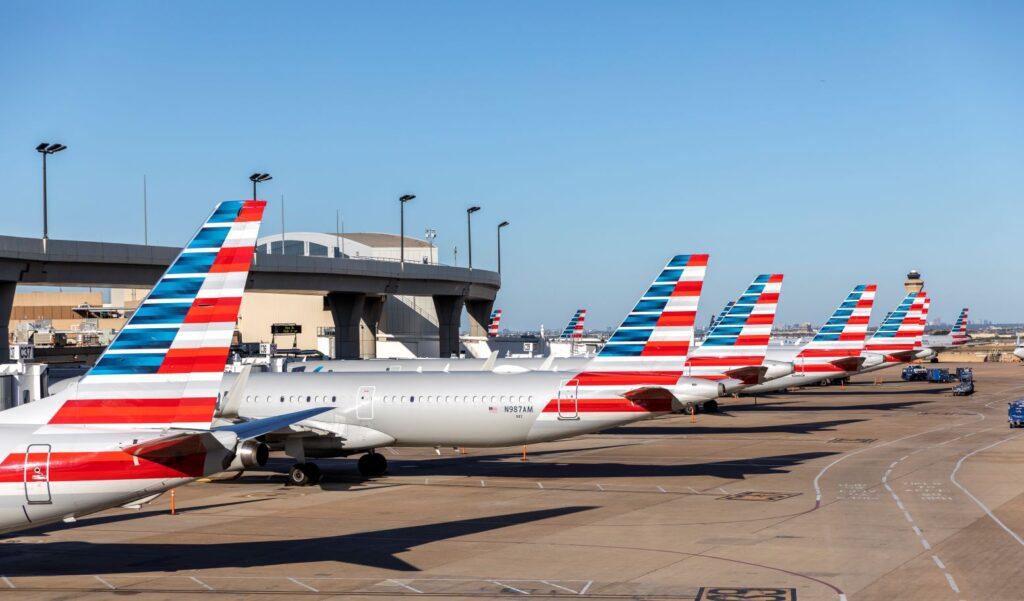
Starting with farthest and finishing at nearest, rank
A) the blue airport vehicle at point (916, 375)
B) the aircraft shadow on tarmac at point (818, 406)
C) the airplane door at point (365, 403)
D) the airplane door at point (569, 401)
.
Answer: the blue airport vehicle at point (916, 375) → the aircraft shadow on tarmac at point (818, 406) → the airplane door at point (365, 403) → the airplane door at point (569, 401)

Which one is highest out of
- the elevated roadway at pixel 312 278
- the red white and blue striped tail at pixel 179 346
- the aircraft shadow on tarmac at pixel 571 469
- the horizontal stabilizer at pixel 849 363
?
the elevated roadway at pixel 312 278

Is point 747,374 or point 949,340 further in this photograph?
point 949,340

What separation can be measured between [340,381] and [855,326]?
43.2 metres

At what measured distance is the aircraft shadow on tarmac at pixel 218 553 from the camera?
78.1ft

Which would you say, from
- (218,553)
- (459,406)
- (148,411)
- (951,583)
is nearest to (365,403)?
(459,406)

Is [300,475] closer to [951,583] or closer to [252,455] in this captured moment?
[252,455]

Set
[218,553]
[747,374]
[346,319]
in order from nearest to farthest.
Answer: [218,553], [747,374], [346,319]

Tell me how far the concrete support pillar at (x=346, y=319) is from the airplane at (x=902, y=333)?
42.9m

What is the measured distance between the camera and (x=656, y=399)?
34.4m

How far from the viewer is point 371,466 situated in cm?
4081

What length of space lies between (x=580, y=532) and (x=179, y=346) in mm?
12371

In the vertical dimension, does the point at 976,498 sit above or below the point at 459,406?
below

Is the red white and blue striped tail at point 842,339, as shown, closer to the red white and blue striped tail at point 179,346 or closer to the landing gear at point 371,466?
the landing gear at point 371,466

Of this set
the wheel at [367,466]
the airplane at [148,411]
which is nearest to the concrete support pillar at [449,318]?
the wheel at [367,466]
